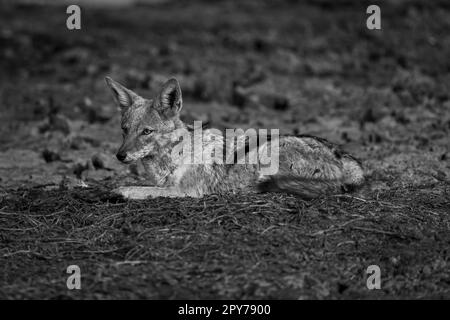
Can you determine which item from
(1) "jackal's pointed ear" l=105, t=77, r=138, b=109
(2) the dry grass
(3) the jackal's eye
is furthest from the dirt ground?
(1) "jackal's pointed ear" l=105, t=77, r=138, b=109

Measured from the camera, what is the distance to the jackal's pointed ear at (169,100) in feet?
26.9

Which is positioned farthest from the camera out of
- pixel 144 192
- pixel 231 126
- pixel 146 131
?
pixel 231 126

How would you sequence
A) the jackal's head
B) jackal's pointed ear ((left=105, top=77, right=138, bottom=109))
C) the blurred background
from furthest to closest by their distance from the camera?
the blurred background, jackal's pointed ear ((left=105, top=77, right=138, bottom=109)), the jackal's head

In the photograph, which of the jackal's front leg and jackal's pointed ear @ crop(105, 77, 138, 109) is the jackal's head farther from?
the jackal's front leg

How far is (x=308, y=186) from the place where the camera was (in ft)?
26.1

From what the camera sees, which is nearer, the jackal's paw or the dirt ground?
the dirt ground

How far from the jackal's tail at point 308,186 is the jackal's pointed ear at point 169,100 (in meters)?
1.42

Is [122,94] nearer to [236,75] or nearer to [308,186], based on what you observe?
[308,186]

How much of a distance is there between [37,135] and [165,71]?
4.89m

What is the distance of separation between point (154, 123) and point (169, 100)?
329 millimetres

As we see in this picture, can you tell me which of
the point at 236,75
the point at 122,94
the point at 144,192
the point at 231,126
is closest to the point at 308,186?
the point at 144,192

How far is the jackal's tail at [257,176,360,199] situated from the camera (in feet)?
26.1

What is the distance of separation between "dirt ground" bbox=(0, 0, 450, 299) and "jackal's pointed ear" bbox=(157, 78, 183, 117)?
1148mm

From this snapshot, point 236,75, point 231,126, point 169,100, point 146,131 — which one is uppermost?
point 236,75
